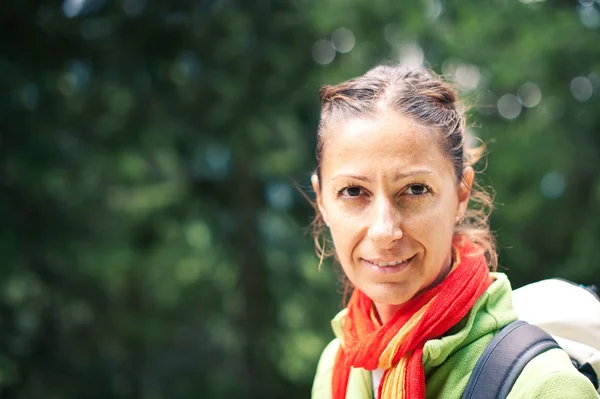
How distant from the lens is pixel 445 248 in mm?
1545

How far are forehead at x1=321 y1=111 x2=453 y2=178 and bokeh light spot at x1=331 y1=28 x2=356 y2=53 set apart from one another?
7115mm

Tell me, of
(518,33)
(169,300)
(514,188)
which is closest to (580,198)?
(514,188)

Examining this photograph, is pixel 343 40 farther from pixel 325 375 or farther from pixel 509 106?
pixel 325 375

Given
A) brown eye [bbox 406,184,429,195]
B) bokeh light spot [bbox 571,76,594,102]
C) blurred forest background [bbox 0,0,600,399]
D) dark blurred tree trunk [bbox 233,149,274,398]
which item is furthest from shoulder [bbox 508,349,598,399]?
dark blurred tree trunk [bbox 233,149,274,398]

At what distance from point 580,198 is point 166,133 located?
5297 millimetres

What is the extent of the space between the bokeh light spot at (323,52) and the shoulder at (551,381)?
7.07m

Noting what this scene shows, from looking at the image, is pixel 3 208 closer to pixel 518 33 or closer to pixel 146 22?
pixel 146 22

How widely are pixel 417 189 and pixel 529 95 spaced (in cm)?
781

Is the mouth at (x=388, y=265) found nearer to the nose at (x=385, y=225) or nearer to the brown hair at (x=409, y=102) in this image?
the nose at (x=385, y=225)

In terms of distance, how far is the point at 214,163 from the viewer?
9414mm

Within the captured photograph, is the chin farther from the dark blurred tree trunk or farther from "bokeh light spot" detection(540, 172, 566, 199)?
the dark blurred tree trunk

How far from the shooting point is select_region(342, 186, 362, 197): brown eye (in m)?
1.54

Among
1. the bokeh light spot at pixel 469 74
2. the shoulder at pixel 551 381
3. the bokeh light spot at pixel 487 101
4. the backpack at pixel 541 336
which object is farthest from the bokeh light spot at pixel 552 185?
the shoulder at pixel 551 381

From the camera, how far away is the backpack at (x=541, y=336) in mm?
1323
